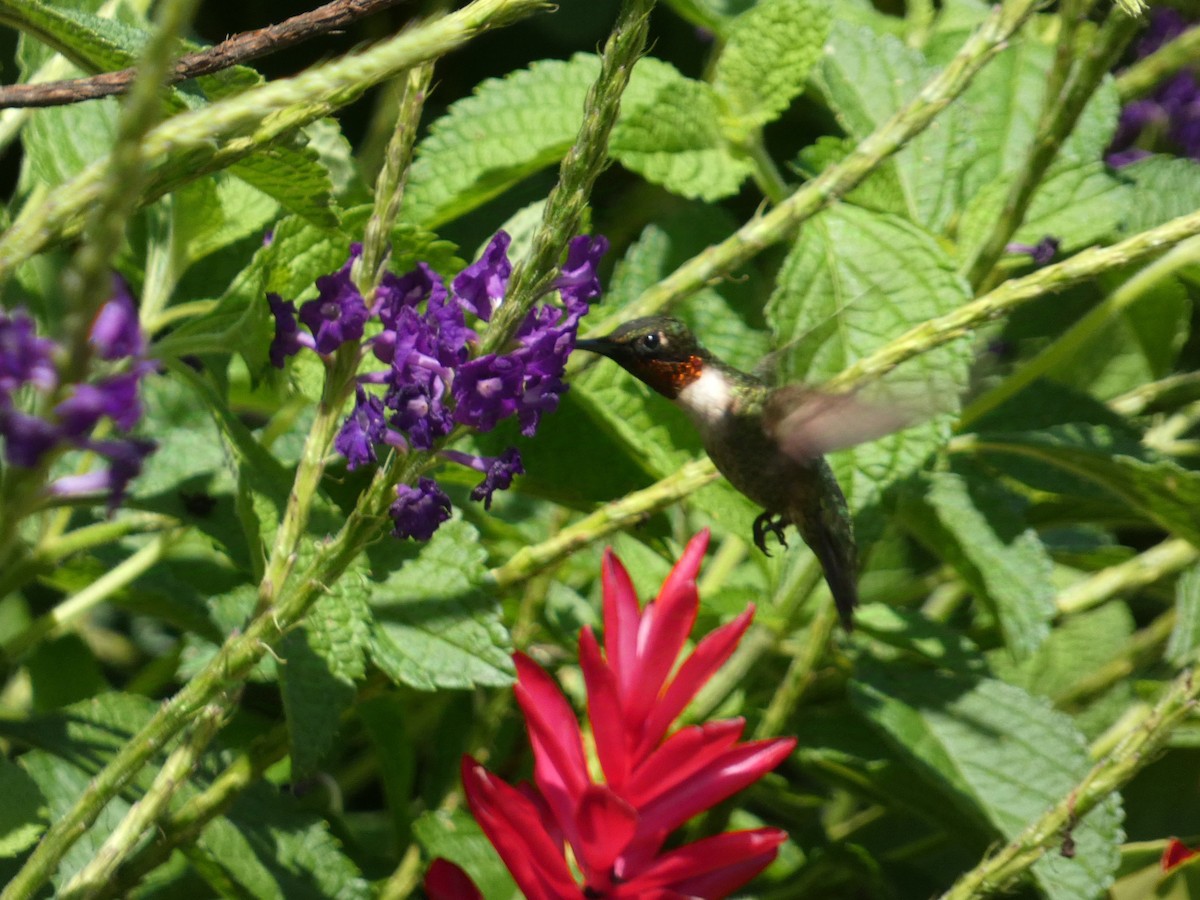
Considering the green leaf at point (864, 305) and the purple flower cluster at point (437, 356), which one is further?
the green leaf at point (864, 305)

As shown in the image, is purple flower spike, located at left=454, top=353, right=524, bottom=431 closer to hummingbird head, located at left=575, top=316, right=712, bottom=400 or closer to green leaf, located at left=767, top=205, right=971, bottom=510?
hummingbird head, located at left=575, top=316, right=712, bottom=400

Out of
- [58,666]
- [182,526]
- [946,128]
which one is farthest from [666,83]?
[58,666]

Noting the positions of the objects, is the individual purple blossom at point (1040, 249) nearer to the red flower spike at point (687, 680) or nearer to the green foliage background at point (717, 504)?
the green foliage background at point (717, 504)

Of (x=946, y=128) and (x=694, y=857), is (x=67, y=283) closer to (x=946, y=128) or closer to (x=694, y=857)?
(x=694, y=857)

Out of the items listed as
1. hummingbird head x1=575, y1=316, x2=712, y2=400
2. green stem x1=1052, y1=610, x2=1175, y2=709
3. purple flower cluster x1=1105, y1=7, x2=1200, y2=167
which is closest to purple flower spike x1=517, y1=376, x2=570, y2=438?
hummingbird head x1=575, y1=316, x2=712, y2=400

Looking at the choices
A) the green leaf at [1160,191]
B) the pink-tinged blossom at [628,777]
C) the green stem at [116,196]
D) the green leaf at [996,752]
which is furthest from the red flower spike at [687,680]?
the green leaf at [1160,191]

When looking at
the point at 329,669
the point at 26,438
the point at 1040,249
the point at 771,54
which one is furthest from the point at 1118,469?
the point at 26,438
